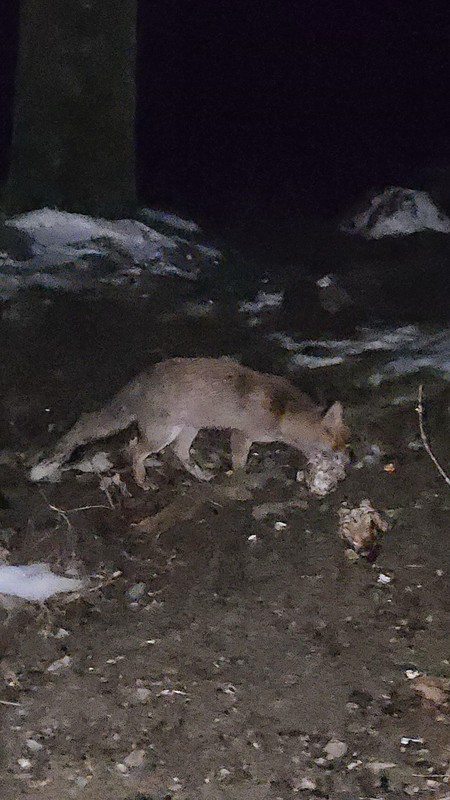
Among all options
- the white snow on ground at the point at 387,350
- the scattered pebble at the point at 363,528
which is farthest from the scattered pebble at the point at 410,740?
the white snow on ground at the point at 387,350

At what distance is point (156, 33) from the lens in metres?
17.5

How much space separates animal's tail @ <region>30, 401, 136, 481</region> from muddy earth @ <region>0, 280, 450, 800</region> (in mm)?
107

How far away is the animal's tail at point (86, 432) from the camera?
4770mm

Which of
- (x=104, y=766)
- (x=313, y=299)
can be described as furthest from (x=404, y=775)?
(x=313, y=299)

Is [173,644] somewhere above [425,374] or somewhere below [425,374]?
below

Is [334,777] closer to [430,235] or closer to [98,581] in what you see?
[98,581]

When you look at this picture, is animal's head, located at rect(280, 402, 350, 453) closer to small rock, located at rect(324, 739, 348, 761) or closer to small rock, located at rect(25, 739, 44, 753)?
small rock, located at rect(324, 739, 348, 761)

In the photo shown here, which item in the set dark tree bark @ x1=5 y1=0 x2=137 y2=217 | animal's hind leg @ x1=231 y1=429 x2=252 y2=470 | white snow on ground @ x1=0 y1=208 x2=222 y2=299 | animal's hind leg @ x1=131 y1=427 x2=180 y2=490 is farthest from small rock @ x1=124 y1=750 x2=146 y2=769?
dark tree bark @ x1=5 y1=0 x2=137 y2=217

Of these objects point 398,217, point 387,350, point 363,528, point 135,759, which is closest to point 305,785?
point 135,759

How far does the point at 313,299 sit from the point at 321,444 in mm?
3602

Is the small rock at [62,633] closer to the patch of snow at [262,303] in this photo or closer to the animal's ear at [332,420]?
the animal's ear at [332,420]

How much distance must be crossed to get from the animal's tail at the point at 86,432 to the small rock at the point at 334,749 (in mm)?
2247

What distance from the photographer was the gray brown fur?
4.69 meters

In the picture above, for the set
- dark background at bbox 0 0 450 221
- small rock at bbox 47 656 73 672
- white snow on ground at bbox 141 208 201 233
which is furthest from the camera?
dark background at bbox 0 0 450 221
